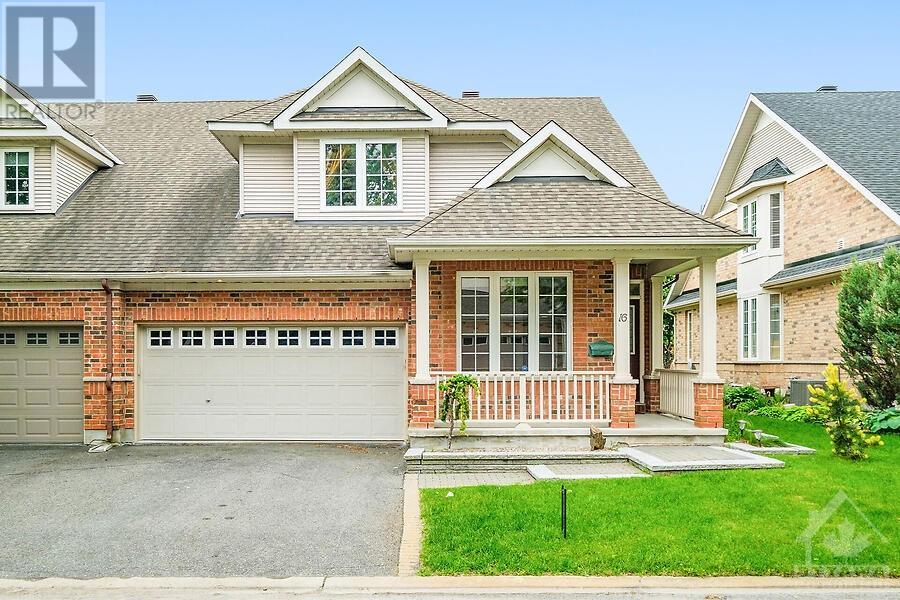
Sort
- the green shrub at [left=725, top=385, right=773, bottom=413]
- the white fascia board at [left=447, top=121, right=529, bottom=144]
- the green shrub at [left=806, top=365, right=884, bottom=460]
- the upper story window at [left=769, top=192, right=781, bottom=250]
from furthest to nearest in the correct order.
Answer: the upper story window at [left=769, top=192, right=781, bottom=250], the green shrub at [left=725, top=385, right=773, bottom=413], the white fascia board at [left=447, top=121, right=529, bottom=144], the green shrub at [left=806, top=365, right=884, bottom=460]

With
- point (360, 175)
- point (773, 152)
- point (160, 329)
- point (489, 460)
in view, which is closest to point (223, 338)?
point (160, 329)

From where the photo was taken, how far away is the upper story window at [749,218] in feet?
67.1

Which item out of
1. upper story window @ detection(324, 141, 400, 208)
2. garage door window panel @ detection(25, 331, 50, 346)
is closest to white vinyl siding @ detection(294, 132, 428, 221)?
upper story window @ detection(324, 141, 400, 208)

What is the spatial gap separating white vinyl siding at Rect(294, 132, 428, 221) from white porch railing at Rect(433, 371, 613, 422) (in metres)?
3.97

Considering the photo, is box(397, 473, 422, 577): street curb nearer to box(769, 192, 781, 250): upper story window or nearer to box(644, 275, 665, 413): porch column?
box(644, 275, 665, 413): porch column

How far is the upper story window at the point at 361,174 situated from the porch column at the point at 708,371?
5.88m

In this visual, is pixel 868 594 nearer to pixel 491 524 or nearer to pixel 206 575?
pixel 491 524

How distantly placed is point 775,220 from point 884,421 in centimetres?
856

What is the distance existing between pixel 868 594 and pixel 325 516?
5.13 m

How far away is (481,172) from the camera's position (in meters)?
14.4

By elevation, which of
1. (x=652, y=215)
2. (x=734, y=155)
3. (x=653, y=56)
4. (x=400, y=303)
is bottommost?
(x=400, y=303)

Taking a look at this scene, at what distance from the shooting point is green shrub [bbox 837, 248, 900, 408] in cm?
1295

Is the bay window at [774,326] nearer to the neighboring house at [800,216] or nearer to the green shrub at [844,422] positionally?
the neighboring house at [800,216]

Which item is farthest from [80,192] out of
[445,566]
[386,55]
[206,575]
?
[445,566]
